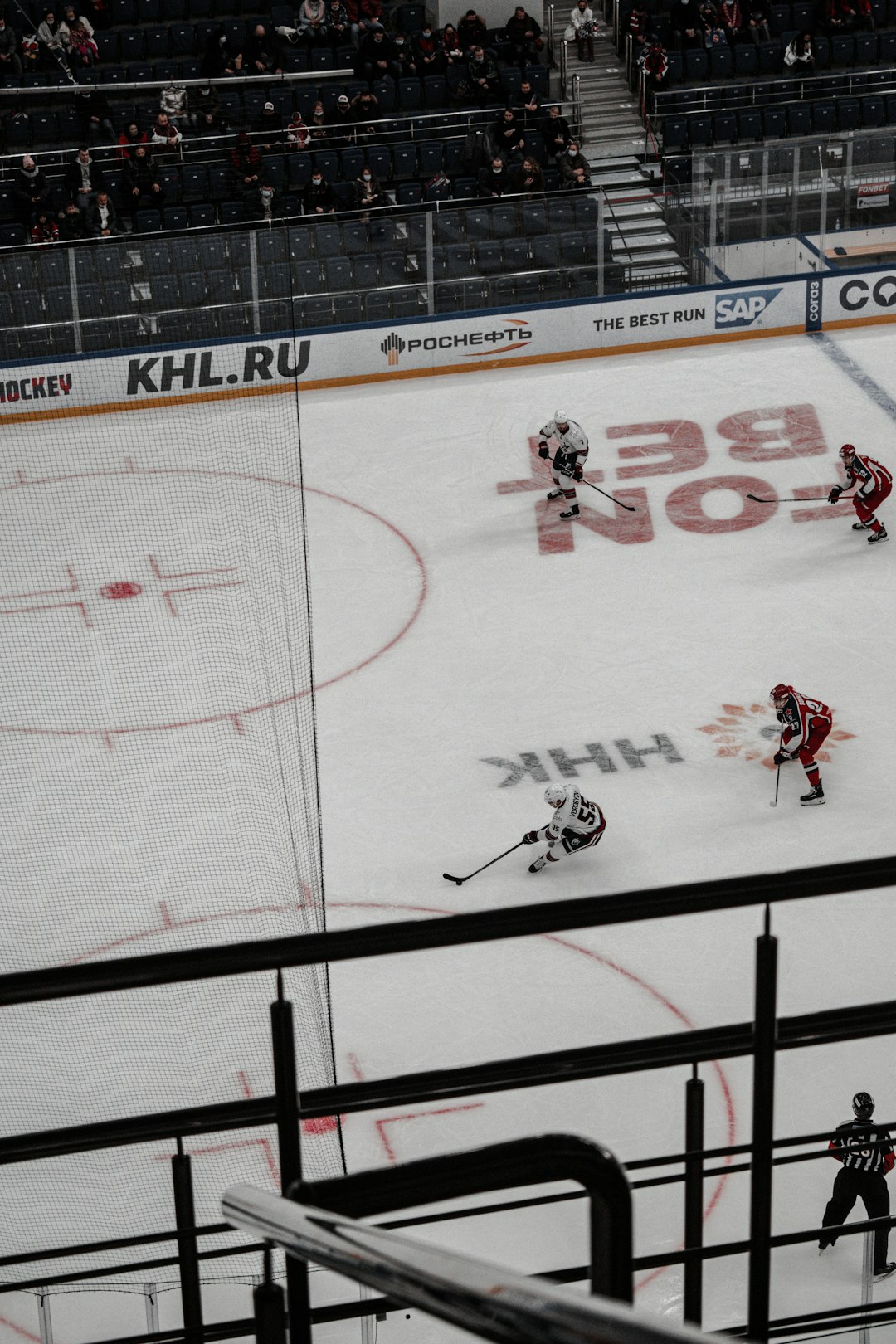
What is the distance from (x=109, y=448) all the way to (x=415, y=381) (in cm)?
341

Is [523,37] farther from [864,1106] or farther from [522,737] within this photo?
[864,1106]

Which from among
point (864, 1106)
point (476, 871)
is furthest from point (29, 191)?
point (864, 1106)

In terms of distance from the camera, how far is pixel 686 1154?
2072mm

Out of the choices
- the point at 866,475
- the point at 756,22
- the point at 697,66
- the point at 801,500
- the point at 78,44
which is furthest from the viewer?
the point at 756,22

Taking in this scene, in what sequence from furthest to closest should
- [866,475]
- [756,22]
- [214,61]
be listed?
[756,22]
[214,61]
[866,475]

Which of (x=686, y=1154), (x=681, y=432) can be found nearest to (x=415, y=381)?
(x=681, y=432)

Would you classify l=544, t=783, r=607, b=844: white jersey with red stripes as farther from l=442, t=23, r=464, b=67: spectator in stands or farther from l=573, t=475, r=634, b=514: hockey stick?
l=442, t=23, r=464, b=67: spectator in stands

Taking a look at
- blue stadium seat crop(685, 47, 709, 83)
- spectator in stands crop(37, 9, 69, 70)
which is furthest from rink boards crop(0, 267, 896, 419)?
spectator in stands crop(37, 9, 69, 70)

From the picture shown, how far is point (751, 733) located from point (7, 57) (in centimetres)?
1336

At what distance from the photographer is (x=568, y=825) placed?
9367 mm

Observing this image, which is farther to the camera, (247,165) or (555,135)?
(555,135)

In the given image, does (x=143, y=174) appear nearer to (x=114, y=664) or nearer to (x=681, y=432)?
(x=681, y=432)

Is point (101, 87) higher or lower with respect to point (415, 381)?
higher

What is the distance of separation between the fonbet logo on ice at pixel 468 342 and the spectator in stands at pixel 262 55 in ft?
15.9
